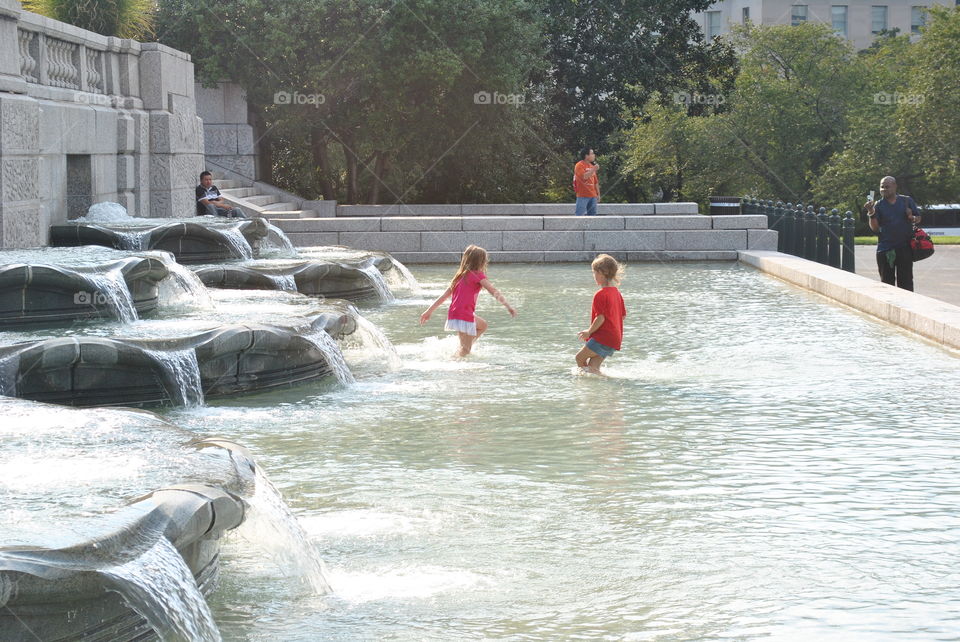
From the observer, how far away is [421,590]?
16.4ft

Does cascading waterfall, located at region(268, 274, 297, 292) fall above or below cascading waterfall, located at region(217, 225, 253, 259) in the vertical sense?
below

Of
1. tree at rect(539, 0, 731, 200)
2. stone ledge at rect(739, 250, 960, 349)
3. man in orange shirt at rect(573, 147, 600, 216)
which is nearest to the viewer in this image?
stone ledge at rect(739, 250, 960, 349)

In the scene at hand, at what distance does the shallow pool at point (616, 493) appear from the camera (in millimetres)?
4770

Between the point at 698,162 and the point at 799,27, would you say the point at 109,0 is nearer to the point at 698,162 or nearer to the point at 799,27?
the point at 698,162

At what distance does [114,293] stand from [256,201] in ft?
52.4

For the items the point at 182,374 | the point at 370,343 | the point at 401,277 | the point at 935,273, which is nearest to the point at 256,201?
the point at 401,277

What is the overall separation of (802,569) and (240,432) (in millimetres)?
3875

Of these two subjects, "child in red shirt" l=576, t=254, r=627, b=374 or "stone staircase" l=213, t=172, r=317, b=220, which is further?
"stone staircase" l=213, t=172, r=317, b=220

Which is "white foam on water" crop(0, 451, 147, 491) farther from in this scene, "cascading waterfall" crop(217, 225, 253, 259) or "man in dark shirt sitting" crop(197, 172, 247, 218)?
"man in dark shirt sitting" crop(197, 172, 247, 218)

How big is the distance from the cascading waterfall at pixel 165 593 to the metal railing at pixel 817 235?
1622 cm

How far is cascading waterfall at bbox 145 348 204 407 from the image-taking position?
335 inches

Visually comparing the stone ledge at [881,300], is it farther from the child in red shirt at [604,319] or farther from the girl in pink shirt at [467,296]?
the girl in pink shirt at [467,296]

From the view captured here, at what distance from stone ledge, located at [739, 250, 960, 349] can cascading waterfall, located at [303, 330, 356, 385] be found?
5.46 m

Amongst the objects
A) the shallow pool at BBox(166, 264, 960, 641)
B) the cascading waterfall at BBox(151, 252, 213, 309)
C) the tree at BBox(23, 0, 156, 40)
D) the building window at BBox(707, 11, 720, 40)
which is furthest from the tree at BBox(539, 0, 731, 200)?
the building window at BBox(707, 11, 720, 40)
